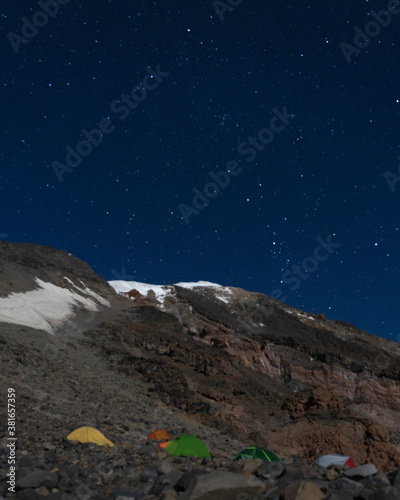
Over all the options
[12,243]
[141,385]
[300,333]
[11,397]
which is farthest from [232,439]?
[12,243]

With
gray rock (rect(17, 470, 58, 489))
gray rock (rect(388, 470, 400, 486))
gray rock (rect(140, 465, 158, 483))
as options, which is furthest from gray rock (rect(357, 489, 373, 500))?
gray rock (rect(17, 470, 58, 489))

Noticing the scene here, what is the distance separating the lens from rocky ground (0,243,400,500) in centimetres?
432

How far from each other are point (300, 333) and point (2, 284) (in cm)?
4649

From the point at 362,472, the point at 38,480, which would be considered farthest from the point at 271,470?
the point at 38,480

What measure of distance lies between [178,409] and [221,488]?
578 inches

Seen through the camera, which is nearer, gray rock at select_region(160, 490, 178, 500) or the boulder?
the boulder

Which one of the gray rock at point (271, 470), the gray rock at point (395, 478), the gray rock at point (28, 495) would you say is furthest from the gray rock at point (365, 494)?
the gray rock at point (28, 495)

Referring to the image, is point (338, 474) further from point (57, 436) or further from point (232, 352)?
point (232, 352)

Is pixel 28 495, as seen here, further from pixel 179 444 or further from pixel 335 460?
pixel 335 460

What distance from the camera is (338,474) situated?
448cm

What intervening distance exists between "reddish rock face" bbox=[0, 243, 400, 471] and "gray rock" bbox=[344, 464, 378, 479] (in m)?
6.10

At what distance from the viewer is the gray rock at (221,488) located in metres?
3.47

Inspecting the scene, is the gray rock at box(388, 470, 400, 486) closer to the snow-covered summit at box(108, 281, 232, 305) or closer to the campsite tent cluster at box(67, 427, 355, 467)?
the campsite tent cluster at box(67, 427, 355, 467)

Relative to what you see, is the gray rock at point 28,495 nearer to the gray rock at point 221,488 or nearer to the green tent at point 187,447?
the gray rock at point 221,488
